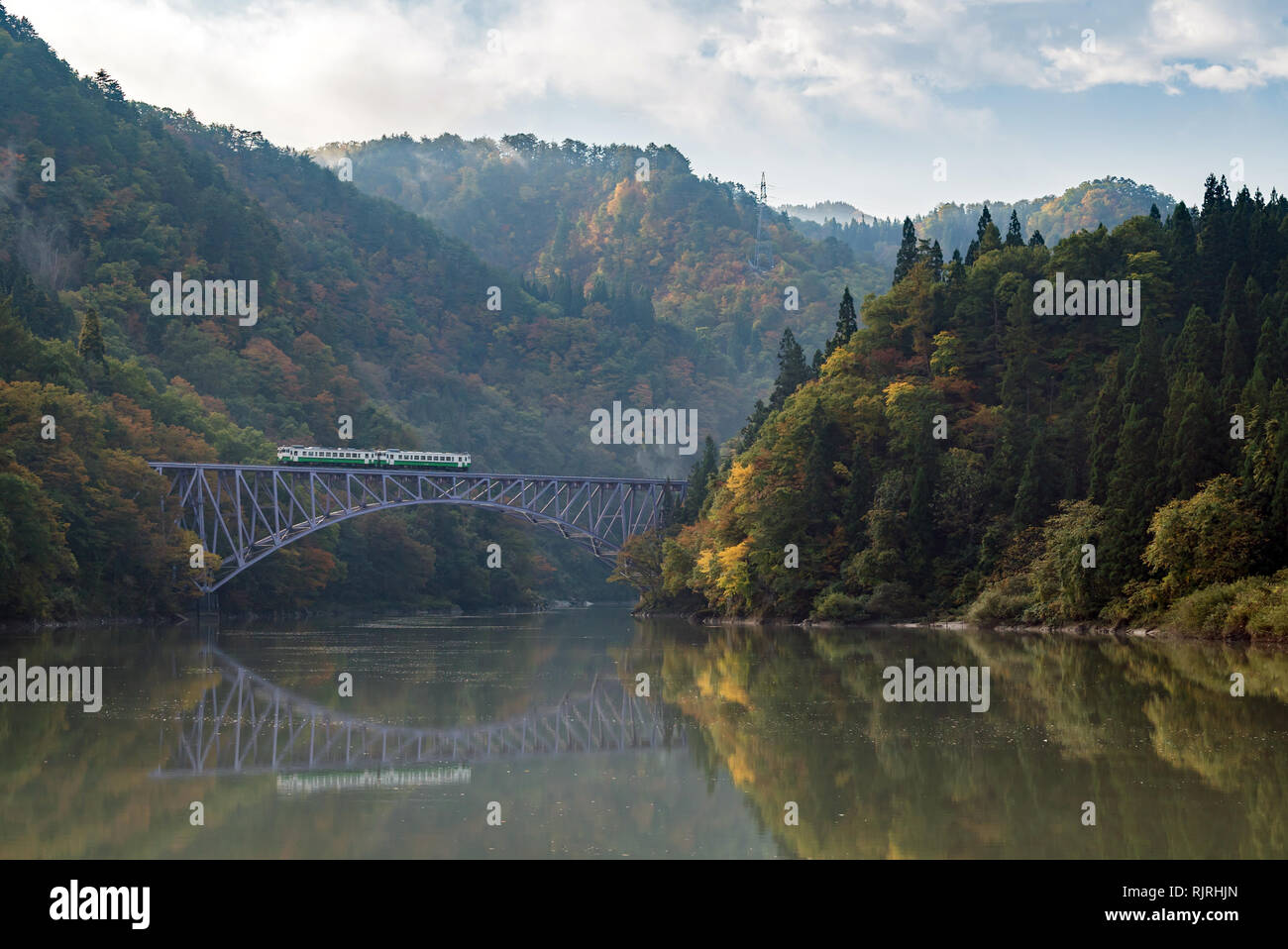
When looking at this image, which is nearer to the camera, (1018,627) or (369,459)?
(1018,627)

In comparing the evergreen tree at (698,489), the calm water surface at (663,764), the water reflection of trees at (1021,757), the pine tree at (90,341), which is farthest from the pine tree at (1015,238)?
the pine tree at (90,341)

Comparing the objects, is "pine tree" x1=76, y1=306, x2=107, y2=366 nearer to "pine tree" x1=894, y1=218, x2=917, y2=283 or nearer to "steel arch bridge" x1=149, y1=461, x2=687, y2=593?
Answer: "steel arch bridge" x1=149, y1=461, x2=687, y2=593

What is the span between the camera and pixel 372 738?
21.0 meters

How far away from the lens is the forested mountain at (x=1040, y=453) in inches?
1694

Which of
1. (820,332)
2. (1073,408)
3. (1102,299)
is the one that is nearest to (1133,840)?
(1073,408)

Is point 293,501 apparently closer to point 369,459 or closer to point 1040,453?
point 369,459

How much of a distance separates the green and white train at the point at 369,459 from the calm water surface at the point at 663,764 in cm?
5160

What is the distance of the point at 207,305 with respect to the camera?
11162 centimetres

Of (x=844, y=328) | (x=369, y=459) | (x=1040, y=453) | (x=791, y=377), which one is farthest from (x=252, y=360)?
(x=1040, y=453)

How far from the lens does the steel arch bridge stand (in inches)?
3081

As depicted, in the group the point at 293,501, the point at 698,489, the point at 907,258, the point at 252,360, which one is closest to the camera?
the point at 907,258

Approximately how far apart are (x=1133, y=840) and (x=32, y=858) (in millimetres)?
9207

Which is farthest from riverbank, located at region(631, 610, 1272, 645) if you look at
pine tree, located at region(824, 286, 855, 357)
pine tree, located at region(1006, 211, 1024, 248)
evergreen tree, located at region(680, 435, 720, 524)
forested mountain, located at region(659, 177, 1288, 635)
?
pine tree, located at region(1006, 211, 1024, 248)

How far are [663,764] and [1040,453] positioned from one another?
1659 inches
